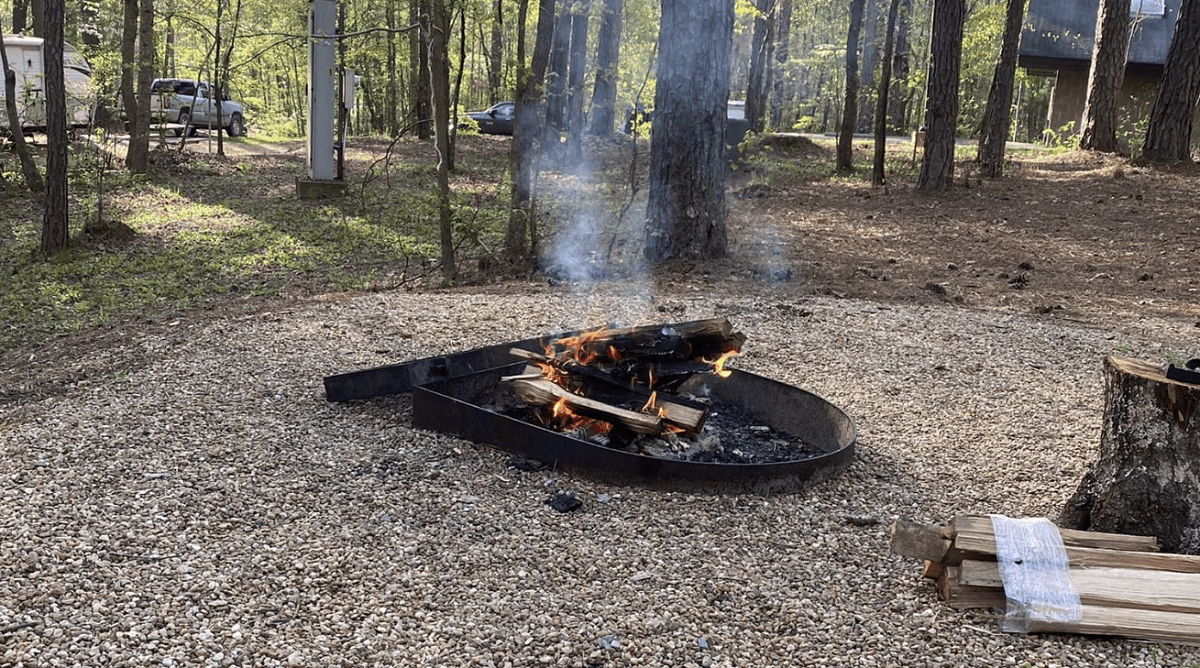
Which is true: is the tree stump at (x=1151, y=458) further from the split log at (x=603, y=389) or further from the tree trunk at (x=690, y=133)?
the tree trunk at (x=690, y=133)

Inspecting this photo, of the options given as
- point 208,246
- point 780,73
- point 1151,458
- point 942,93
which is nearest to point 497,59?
point 942,93

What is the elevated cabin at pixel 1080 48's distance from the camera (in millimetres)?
21531

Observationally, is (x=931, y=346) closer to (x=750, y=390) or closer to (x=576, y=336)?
(x=750, y=390)

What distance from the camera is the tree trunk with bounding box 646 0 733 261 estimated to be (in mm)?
8617

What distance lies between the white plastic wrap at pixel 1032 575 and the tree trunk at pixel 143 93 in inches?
579

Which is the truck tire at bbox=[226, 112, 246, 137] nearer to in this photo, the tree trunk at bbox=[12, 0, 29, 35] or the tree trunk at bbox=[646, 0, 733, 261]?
the tree trunk at bbox=[12, 0, 29, 35]

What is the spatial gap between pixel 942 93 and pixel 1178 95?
3.57m

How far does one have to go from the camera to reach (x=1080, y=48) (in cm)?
2153

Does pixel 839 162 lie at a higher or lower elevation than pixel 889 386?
higher

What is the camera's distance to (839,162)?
16.1 metres

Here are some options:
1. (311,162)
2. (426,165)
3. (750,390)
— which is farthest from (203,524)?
(426,165)

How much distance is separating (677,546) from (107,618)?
1989 millimetres

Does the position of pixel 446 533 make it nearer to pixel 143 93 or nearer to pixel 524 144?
pixel 524 144

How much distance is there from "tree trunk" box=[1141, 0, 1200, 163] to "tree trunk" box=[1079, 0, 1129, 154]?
1.43 meters
